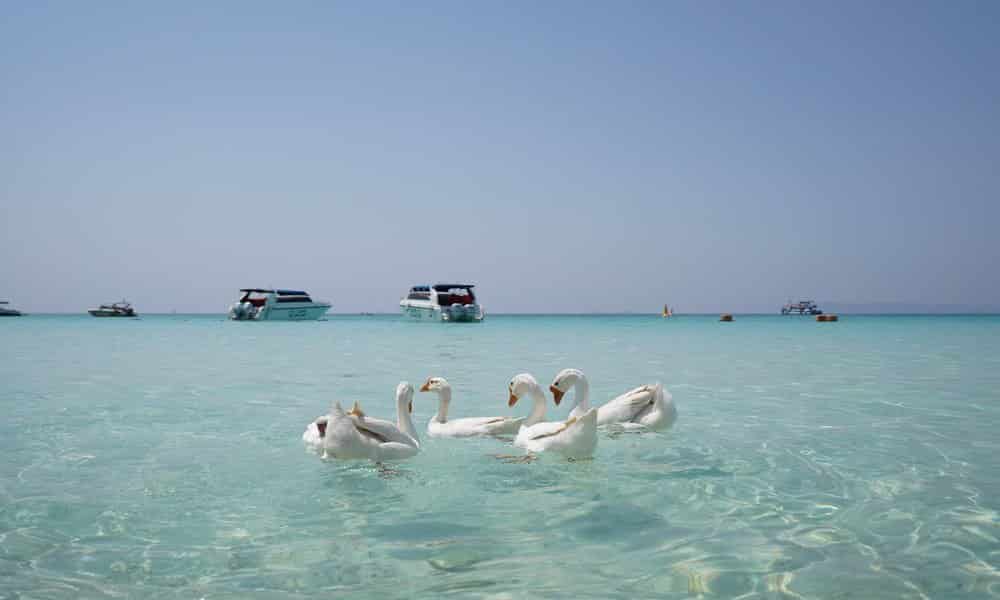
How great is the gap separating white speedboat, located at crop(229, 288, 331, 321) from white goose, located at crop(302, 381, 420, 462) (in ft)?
257

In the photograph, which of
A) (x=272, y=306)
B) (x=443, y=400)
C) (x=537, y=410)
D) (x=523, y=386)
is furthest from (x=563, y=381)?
(x=272, y=306)

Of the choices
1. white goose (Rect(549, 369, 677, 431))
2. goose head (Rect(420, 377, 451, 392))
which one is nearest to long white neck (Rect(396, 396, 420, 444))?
goose head (Rect(420, 377, 451, 392))

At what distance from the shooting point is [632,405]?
9.66m

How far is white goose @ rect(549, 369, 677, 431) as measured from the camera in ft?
30.5

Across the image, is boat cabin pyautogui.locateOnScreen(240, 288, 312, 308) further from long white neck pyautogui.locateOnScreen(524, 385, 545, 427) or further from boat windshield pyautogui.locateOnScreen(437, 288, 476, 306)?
long white neck pyautogui.locateOnScreen(524, 385, 545, 427)

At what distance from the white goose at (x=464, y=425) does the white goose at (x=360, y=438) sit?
1297 millimetres

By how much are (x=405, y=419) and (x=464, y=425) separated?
1.23 metres

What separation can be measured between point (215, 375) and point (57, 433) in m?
9.29

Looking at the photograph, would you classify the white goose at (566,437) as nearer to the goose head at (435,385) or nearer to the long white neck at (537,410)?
the long white neck at (537,410)

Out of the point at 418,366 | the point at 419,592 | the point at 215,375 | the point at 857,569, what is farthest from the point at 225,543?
the point at 418,366

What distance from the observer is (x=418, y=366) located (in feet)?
71.5

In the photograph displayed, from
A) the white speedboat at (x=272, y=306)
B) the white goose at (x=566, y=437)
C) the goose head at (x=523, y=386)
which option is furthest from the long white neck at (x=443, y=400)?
the white speedboat at (x=272, y=306)

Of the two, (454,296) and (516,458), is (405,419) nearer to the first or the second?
(516,458)

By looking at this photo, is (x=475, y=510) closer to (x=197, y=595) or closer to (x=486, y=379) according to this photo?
(x=197, y=595)
